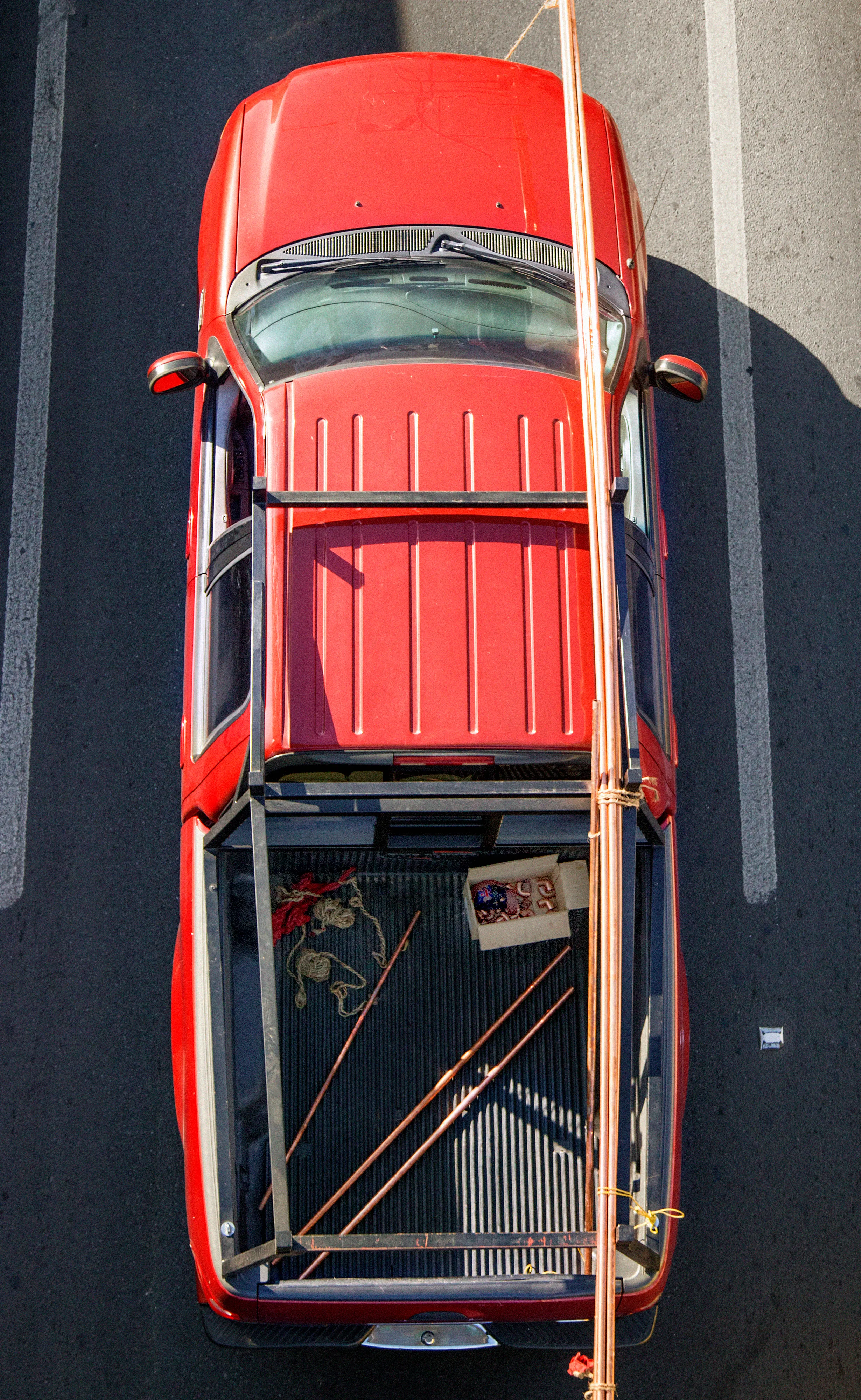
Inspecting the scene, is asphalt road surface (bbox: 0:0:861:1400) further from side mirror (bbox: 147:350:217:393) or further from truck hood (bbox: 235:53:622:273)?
truck hood (bbox: 235:53:622:273)

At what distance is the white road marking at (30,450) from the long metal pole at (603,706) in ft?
9.32

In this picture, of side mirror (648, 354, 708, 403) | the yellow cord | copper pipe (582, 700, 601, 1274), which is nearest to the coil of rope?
copper pipe (582, 700, 601, 1274)

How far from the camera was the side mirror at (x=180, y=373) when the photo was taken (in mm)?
4191

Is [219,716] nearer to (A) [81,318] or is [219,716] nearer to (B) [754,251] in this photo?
(A) [81,318]

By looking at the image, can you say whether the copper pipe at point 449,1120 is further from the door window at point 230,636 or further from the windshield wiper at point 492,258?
the windshield wiper at point 492,258

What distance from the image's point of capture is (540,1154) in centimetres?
398

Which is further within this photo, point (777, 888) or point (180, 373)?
point (777, 888)

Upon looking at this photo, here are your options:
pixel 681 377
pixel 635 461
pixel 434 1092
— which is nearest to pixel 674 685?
pixel 635 461

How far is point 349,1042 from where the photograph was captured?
160 inches

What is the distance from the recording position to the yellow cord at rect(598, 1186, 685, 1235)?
340cm

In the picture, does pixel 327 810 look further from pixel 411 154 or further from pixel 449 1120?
pixel 411 154

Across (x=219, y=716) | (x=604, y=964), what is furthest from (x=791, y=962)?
(x=219, y=716)

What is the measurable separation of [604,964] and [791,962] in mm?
2494

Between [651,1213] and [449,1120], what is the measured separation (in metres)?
0.75
